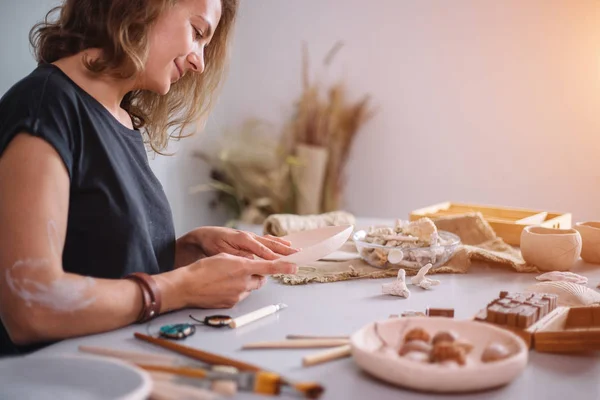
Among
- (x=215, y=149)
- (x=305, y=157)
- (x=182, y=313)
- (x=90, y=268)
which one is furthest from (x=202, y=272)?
(x=215, y=149)

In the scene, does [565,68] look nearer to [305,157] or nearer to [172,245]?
[305,157]

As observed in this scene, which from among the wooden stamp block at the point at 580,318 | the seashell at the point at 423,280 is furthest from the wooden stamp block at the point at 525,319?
the seashell at the point at 423,280

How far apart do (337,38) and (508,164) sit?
117 cm

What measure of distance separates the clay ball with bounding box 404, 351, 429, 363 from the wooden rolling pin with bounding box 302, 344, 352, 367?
0.10 meters

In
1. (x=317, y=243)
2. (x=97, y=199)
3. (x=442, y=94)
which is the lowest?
(x=317, y=243)

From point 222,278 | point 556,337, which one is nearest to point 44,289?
point 222,278

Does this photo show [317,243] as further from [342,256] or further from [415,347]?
[415,347]

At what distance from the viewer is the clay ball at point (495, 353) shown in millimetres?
868

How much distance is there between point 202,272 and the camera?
3.86ft

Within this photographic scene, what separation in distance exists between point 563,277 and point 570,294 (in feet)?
0.63

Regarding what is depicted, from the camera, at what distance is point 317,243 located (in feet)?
4.57

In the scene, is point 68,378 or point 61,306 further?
point 61,306

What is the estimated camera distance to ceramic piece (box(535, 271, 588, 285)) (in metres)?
1.42

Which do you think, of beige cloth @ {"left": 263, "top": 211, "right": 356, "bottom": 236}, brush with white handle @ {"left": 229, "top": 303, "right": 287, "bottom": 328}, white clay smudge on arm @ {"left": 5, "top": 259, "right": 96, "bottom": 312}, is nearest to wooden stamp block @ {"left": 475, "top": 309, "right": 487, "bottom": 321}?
brush with white handle @ {"left": 229, "top": 303, "right": 287, "bottom": 328}
